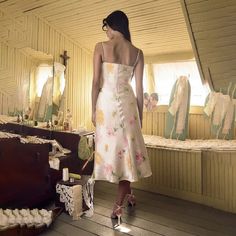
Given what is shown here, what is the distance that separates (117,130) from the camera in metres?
1.95

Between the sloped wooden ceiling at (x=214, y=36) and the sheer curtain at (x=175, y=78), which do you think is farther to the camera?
the sheer curtain at (x=175, y=78)

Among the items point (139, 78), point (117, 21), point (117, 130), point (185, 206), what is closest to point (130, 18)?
point (117, 21)

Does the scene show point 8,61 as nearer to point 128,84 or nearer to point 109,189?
point 128,84

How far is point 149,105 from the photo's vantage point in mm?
3424

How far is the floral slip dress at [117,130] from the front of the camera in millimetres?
1942

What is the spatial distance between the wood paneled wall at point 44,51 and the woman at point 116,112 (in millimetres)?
996

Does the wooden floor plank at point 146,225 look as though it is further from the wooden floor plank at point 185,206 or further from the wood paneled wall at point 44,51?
the wood paneled wall at point 44,51

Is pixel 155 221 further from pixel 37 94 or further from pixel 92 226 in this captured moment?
pixel 37 94

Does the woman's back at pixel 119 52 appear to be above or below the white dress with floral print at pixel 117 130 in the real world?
above

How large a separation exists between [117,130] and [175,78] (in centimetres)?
162

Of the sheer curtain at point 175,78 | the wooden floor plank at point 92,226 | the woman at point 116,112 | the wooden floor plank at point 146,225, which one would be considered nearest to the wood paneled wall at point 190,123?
the sheer curtain at point 175,78

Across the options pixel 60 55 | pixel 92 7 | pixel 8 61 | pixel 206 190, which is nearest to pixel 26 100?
pixel 8 61

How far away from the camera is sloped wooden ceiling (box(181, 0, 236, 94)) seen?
1.88 m

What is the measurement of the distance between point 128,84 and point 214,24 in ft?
2.41
